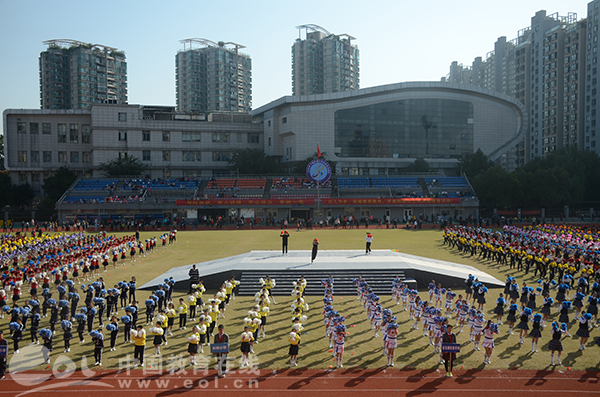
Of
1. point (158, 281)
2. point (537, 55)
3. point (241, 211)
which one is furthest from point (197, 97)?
point (158, 281)

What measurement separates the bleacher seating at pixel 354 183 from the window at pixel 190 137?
99.5 feet

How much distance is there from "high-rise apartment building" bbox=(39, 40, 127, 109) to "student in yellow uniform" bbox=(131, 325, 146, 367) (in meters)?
118

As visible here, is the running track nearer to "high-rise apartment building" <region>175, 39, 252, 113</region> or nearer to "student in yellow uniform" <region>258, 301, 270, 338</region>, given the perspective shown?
"student in yellow uniform" <region>258, 301, 270, 338</region>

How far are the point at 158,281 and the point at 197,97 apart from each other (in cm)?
12357

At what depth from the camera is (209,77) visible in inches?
5482

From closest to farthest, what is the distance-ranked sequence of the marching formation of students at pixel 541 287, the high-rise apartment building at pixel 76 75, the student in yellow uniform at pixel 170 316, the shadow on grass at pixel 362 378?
the shadow on grass at pixel 362 378 → the marching formation of students at pixel 541 287 → the student in yellow uniform at pixel 170 316 → the high-rise apartment building at pixel 76 75

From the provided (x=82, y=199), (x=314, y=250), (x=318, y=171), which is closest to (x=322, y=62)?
(x=318, y=171)

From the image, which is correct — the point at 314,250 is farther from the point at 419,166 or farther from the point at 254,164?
the point at 419,166

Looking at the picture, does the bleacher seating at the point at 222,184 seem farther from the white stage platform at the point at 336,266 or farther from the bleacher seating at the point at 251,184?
the white stage platform at the point at 336,266

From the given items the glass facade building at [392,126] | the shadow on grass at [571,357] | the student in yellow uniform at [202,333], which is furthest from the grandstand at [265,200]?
the shadow on grass at [571,357]

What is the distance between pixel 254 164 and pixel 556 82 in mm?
74995

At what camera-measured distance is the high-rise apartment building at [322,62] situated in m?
138

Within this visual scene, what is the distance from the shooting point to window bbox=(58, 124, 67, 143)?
270 ft

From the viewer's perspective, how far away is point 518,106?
86375 millimetres
